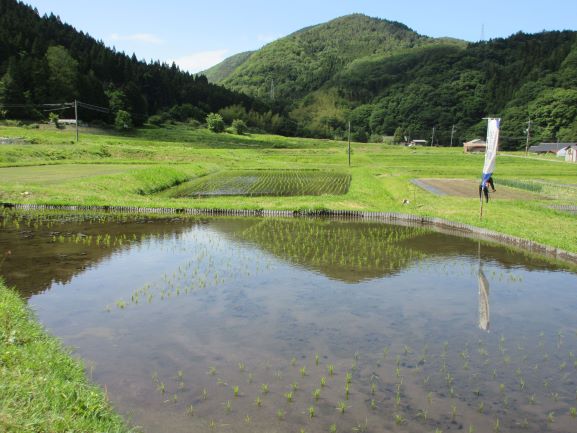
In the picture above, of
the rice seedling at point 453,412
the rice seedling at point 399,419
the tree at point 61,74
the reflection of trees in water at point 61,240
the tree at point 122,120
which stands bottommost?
the reflection of trees in water at point 61,240

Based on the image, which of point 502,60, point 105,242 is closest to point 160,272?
point 105,242

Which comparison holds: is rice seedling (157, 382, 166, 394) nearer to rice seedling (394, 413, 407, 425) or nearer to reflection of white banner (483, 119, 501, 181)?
rice seedling (394, 413, 407, 425)

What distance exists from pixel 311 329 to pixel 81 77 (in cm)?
7904

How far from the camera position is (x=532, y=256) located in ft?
42.5

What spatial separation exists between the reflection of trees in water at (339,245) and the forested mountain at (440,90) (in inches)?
3333

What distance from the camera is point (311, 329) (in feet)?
25.5

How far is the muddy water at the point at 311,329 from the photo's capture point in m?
5.45

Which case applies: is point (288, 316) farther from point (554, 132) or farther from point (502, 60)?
point (502, 60)

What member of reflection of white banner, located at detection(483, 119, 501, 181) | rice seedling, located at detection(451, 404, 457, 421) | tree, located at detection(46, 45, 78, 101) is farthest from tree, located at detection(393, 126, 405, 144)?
rice seedling, located at detection(451, 404, 457, 421)

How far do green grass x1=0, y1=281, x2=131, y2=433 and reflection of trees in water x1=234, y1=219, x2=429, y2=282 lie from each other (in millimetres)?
6237

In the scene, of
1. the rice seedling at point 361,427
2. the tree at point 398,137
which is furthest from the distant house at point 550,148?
the rice seedling at point 361,427

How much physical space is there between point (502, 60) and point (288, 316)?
161926 mm

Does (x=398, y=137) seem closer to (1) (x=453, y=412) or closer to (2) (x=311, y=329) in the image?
(2) (x=311, y=329)

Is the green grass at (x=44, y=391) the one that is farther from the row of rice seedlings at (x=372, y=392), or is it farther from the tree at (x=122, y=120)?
the tree at (x=122, y=120)
